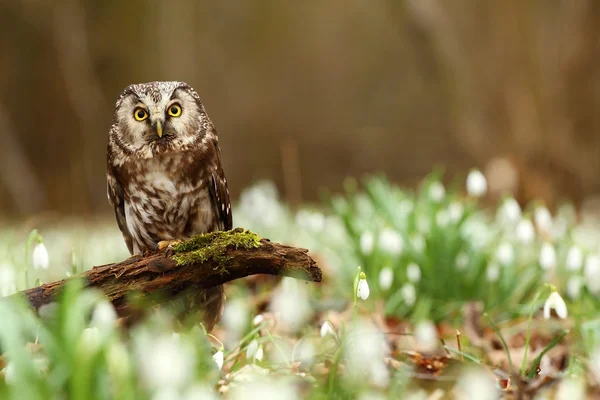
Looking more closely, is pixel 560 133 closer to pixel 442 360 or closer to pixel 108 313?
pixel 442 360

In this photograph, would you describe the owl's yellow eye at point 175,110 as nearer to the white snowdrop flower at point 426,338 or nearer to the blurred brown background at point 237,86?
the white snowdrop flower at point 426,338

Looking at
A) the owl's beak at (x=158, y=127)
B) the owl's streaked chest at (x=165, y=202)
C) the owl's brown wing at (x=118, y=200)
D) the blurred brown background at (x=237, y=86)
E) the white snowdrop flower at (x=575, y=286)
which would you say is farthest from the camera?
the blurred brown background at (x=237, y=86)

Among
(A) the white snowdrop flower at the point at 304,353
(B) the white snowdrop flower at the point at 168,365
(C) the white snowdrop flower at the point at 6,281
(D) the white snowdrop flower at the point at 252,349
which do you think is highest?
(B) the white snowdrop flower at the point at 168,365

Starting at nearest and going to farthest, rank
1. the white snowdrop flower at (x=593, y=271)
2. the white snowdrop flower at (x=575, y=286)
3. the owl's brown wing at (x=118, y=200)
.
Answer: the owl's brown wing at (x=118, y=200)
the white snowdrop flower at (x=593, y=271)
the white snowdrop flower at (x=575, y=286)

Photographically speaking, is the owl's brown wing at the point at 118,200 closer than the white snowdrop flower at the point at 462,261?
Yes

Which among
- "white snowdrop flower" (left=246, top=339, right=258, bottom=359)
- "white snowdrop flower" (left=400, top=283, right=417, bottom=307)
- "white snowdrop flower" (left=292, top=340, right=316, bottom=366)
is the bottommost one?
"white snowdrop flower" (left=400, top=283, right=417, bottom=307)

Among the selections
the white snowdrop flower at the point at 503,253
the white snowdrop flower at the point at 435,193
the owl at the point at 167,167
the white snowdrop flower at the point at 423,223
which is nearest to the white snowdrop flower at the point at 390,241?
the white snowdrop flower at the point at 423,223

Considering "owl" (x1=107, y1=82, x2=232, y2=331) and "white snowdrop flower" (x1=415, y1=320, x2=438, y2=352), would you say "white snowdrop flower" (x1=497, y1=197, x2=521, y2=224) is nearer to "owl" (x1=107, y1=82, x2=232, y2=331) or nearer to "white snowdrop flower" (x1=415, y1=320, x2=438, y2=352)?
"white snowdrop flower" (x1=415, y1=320, x2=438, y2=352)

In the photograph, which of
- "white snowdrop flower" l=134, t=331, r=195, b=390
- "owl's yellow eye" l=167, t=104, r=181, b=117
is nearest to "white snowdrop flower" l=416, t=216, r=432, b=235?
"owl's yellow eye" l=167, t=104, r=181, b=117
